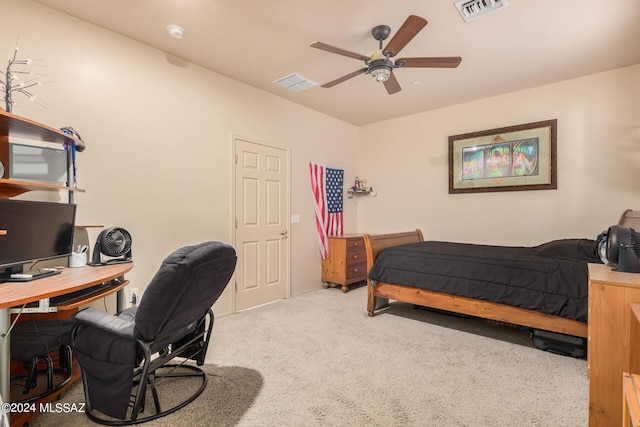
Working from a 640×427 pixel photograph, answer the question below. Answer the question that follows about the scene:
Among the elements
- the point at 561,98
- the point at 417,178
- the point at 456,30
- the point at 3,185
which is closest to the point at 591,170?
the point at 561,98

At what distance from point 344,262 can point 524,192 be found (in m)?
2.59

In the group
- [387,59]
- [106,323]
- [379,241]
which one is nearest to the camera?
[106,323]

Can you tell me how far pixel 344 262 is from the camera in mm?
4609

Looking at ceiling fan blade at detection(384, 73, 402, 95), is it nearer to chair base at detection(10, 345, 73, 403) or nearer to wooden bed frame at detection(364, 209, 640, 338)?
wooden bed frame at detection(364, 209, 640, 338)

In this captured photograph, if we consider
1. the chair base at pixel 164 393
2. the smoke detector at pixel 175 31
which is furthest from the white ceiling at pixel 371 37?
the chair base at pixel 164 393

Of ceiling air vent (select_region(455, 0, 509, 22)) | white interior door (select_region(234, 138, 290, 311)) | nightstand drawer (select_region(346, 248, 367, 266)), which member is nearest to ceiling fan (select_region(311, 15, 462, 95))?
ceiling air vent (select_region(455, 0, 509, 22))

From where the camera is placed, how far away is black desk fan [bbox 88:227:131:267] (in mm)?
2338

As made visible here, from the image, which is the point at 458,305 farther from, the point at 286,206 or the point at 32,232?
the point at 32,232

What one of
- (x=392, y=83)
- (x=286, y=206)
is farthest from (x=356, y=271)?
(x=392, y=83)

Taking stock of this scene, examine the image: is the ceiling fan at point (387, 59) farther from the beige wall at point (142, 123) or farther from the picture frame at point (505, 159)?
the picture frame at point (505, 159)

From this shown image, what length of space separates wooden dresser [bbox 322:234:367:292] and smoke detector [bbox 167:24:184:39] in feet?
10.5

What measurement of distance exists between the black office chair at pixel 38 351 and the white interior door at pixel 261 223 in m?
1.81

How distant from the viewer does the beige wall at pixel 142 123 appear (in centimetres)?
242

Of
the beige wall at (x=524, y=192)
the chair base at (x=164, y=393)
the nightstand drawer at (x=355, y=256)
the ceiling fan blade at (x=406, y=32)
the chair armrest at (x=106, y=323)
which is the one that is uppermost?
the ceiling fan blade at (x=406, y=32)
